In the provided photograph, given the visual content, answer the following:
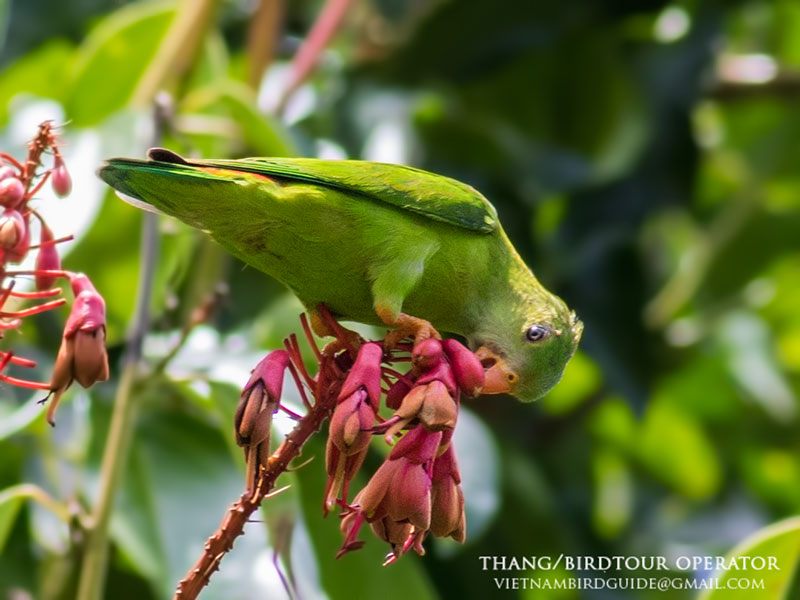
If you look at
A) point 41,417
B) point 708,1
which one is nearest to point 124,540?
point 41,417

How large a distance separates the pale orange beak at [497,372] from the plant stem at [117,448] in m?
0.89

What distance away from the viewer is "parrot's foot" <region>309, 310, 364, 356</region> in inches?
81.0

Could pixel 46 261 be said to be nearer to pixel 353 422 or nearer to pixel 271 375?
pixel 271 375

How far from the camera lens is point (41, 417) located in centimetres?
284

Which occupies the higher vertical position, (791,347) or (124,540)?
(124,540)

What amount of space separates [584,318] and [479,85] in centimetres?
115

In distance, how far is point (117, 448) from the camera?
2625 mm

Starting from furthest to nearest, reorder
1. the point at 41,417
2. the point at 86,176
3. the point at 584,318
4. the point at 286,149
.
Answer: the point at 584,318, the point at 286,149, the point at 86,176, the point at 41,417

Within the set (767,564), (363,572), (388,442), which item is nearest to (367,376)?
(388,442)

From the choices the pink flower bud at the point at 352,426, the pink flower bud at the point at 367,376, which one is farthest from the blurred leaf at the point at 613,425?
the pink flower bud at the point at 352,426

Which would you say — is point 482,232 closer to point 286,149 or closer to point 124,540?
point 286,149

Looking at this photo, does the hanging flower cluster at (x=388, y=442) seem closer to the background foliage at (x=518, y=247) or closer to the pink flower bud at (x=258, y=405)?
the pink flower bud at (x=258, y=405)

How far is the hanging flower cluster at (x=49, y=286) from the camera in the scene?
1.65 meters

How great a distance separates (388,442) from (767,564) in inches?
53.4
